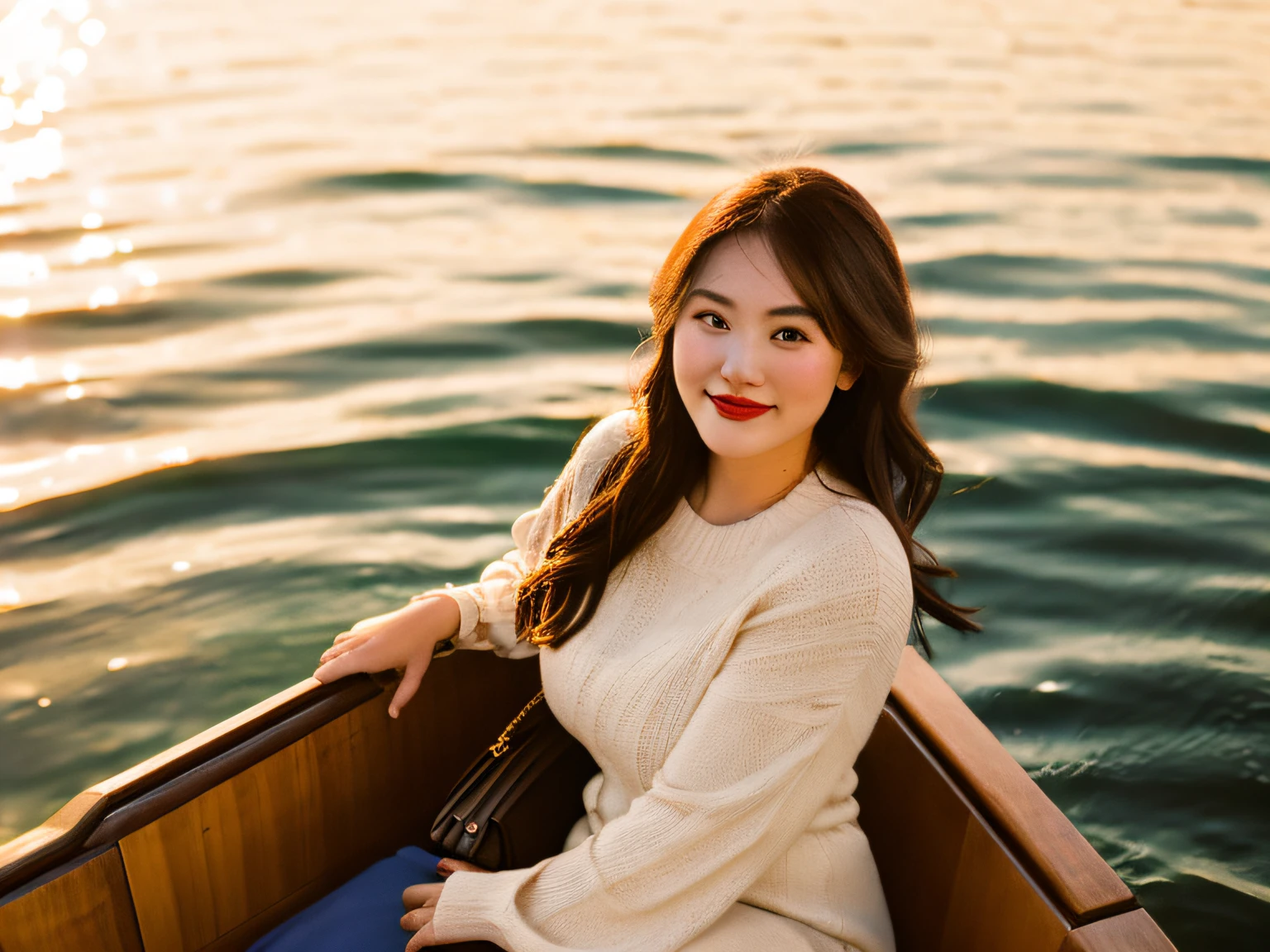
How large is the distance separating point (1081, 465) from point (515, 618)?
2.64 m

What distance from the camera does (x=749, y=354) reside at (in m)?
1.33

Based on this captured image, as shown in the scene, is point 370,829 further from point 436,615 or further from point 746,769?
point 746,769

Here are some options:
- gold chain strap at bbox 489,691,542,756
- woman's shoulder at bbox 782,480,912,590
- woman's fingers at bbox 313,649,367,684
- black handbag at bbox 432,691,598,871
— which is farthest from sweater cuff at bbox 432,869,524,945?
woman's shoulder at bbox 782,480,912,590

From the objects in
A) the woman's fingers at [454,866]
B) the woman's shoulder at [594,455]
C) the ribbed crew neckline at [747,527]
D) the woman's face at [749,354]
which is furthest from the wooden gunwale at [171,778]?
the woman's face at [749,354]

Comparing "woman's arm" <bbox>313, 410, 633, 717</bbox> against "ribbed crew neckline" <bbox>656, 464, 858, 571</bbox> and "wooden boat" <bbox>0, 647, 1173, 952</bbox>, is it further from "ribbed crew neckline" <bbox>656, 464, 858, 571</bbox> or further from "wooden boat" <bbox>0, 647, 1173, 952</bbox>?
"ribbed crew neckline" <bbox>656, 464, 858, 571</bbox>

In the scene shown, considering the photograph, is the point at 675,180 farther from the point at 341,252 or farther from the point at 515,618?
the point at 515,618

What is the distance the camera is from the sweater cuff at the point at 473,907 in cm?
138

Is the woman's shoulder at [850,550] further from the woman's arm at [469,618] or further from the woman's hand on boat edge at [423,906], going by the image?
the woman's hand on boat edge at [423,906]

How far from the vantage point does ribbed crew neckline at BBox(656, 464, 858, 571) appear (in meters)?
1.45

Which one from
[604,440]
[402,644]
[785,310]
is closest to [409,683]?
[402,644]

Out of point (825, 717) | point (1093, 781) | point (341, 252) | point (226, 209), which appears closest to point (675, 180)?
point (341, 252)

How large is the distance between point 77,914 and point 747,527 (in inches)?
34.6

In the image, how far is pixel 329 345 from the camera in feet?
14.8

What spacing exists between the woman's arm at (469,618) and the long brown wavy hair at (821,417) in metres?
0.03
